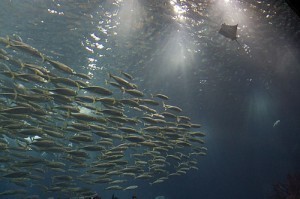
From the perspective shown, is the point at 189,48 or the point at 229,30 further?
the point at 189,48

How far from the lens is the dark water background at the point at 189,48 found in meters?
12.2

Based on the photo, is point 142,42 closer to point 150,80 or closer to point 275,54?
point 150,80

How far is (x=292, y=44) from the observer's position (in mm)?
13867

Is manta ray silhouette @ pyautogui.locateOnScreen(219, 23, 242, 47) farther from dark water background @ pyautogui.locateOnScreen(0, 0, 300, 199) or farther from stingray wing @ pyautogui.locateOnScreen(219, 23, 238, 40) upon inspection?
dark water background @ pyautogui.locateOnScreen(0, 0, 300, 199)

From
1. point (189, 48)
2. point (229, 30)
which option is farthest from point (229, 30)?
point (189, 48)

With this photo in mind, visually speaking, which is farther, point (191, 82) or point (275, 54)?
point (191, 82)

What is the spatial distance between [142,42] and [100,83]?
5914mm

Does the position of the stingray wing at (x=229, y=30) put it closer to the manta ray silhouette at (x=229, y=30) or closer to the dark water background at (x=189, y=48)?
the manta ray silhouette at (x=229, y=30)

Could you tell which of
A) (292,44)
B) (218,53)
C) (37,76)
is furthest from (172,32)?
(37,76)

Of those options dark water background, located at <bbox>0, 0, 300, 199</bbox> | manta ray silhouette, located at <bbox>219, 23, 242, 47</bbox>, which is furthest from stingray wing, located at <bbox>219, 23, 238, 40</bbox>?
dark water background, located at <bbox>0, 0, 300, 199</bbox>

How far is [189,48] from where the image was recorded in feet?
48.5

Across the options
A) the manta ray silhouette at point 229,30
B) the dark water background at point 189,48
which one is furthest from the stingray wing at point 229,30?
the dark water background at point 189,48

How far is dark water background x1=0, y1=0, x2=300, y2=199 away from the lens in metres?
12.2

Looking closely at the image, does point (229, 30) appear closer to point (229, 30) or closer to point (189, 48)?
point (229, 30)
